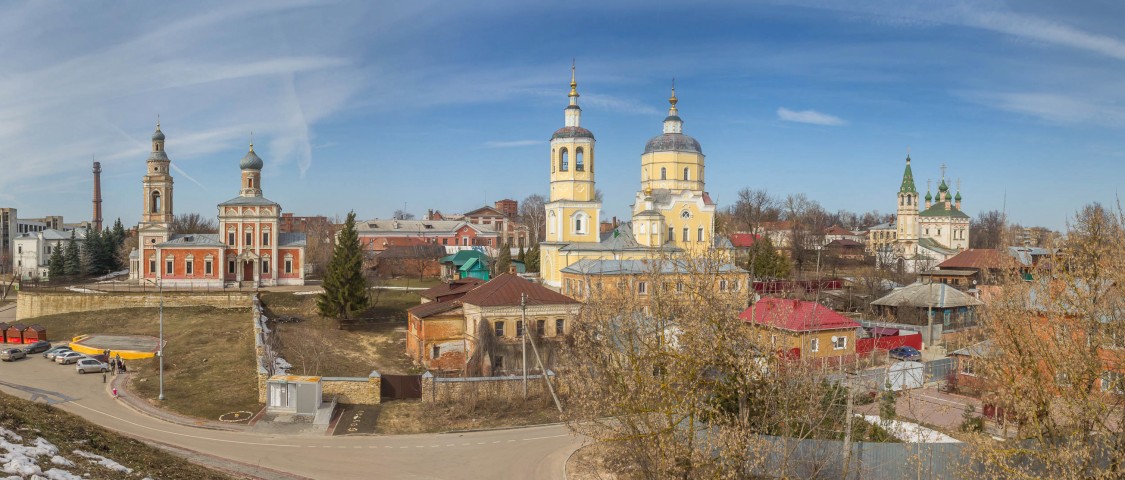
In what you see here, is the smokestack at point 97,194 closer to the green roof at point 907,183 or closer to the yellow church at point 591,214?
the yellow church at point 591,214

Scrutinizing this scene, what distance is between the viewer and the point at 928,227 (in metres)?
77.7

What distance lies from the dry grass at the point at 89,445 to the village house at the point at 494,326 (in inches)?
551

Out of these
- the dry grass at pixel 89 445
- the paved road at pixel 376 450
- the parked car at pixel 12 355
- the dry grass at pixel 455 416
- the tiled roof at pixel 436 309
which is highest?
the tiled roof at pixel 436 309

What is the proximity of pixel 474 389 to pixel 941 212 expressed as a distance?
70071 millimetres

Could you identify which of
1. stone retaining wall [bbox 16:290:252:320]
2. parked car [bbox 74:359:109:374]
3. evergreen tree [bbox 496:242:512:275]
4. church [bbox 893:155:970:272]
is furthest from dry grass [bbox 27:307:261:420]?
church [bbox 893:155:970:272]

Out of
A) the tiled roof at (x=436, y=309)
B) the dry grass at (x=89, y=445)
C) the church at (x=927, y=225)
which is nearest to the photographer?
the dry grass at (x=89, y=445)

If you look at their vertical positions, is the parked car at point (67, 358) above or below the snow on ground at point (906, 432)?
below

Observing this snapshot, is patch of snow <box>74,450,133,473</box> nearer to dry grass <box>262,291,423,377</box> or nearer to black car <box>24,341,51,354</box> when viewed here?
dry grass <box>262,291,423,377</box>

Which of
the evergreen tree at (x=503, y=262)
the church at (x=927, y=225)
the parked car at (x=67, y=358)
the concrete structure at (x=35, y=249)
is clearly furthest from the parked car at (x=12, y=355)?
the church at (x=927, y=225)

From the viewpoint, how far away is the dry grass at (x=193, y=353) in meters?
22.0

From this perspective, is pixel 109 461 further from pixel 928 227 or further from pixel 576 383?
pixel 928 227

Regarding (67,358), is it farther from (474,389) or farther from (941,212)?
(941,212)

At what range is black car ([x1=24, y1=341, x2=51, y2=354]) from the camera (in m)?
31.1

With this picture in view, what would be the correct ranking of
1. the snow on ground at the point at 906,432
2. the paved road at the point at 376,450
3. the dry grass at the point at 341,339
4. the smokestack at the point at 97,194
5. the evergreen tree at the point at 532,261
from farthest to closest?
1. the smokestack at the point at 97,194
2. the evergreen tree at the point at 532,261
3. the dry grass at the point at 341,339
4. the paved road at the point at 376,450
5. the snow on ground at the point at 906,432
